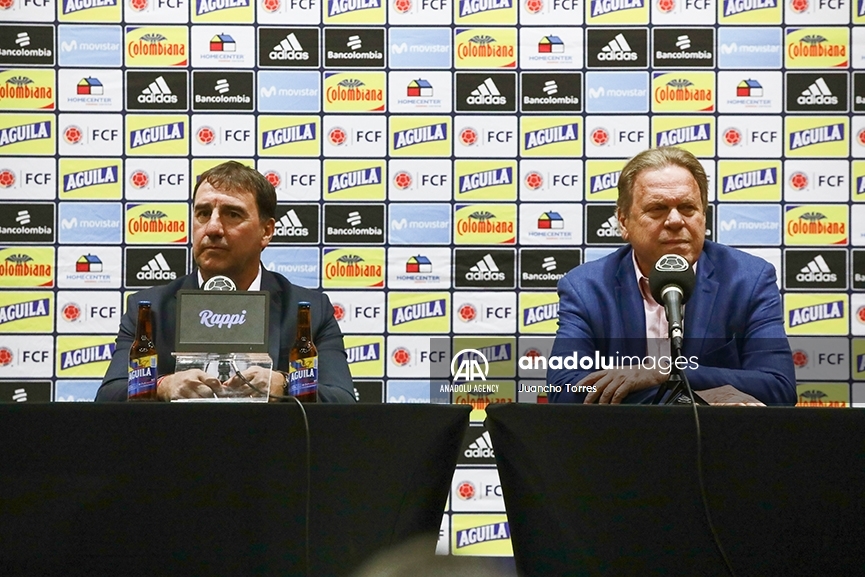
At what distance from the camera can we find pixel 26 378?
329cm

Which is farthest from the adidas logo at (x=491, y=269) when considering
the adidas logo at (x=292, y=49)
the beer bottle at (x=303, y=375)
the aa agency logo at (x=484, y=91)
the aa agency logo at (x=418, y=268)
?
the beer bottle at (x=303, y=375)

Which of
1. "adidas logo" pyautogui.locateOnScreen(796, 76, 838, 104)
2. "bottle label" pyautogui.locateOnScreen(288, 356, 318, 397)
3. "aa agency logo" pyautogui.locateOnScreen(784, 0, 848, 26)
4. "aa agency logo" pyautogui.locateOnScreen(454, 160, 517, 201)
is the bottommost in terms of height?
"bottle label" pyautogui.locateOnScreen(288, 356, 318, 397)

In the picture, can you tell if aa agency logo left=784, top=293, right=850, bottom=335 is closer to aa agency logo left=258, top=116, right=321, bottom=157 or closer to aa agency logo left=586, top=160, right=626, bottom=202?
aa agency logo left=586, top=160, right=626, bottom=202

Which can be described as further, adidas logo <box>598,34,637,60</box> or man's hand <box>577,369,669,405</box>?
adidas logo <box>598,34,637,60</box>

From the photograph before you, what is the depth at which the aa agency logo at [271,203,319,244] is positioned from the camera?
131 inches

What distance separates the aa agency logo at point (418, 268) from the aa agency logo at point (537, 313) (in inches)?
12.4

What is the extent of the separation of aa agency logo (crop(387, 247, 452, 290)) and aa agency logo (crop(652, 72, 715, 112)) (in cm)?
104

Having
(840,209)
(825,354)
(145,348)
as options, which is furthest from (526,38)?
(145,348)

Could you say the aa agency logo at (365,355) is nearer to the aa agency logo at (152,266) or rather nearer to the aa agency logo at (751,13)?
the aa agency logo at (152,266)

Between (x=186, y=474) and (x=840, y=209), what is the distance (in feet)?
9.62

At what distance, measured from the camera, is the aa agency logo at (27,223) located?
3312 millimetres

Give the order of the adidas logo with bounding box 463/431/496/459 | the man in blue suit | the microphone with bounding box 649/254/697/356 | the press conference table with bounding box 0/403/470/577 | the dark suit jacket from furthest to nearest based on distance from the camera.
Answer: the adidas logo with bounding box 463/431/496/459
the dark suit jacket
the man in blue suit
the microphone with bounding box 649/254/697/356
the press conference table with bounding box 0/403/470/577

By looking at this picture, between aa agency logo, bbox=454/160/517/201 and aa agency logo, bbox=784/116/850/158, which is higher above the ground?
aa agency logo, bbox=784/116/850/158

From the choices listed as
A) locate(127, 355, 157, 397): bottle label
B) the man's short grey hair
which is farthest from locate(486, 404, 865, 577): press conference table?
the man's short grey hair
